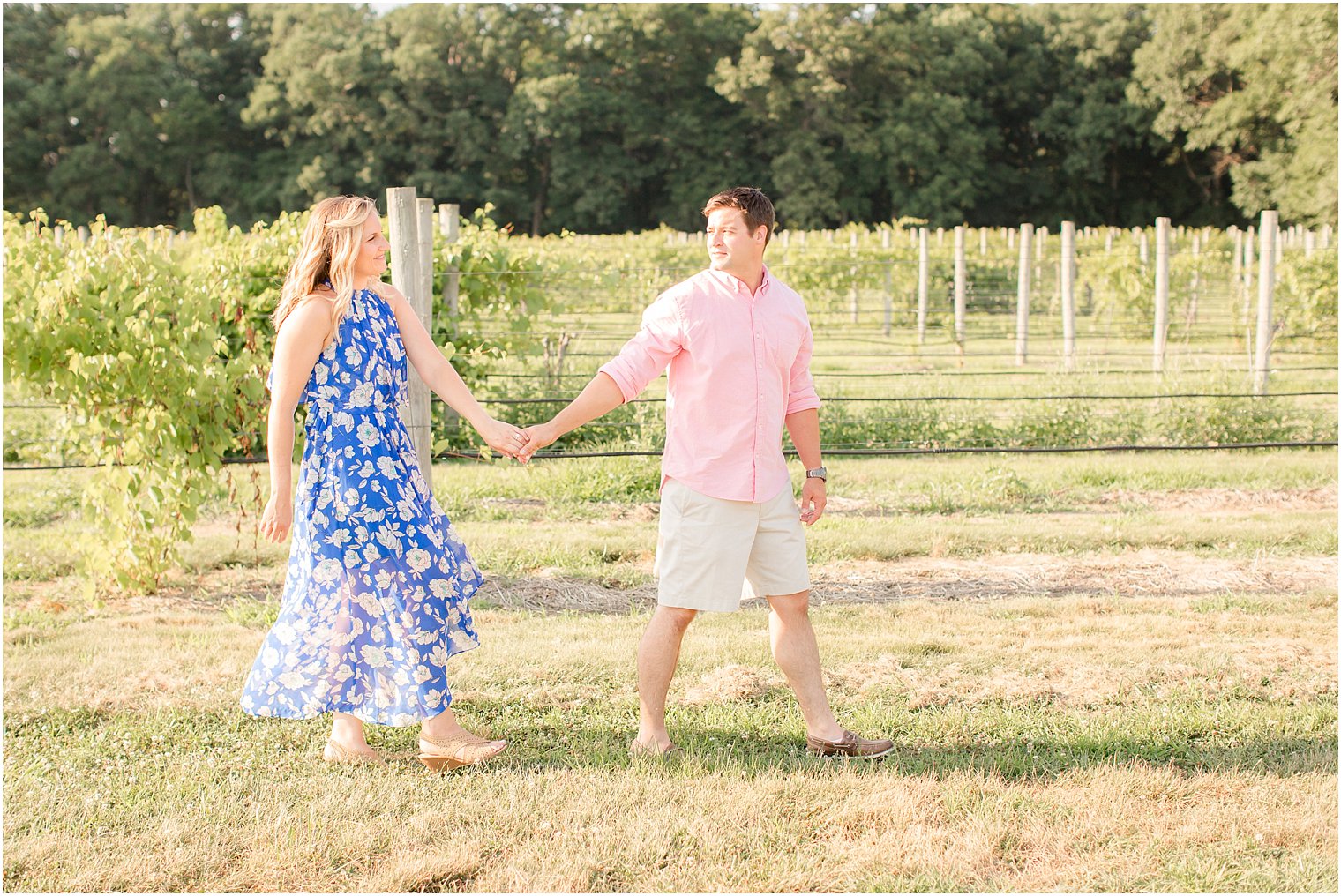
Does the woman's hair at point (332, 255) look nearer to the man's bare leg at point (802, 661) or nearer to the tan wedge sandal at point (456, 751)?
the tan wedge sandal at point (456, 751)

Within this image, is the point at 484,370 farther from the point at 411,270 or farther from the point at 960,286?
the point at 960,286

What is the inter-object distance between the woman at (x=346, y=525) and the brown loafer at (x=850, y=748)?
103 centimetres

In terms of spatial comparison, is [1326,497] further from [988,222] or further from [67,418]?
[988,222]

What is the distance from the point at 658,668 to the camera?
349 cm

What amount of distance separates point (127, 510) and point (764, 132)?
41.8 meters

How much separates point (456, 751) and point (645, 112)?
43.3 metres

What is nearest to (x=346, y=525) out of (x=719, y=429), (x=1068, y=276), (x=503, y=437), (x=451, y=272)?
(x=503, y=437)

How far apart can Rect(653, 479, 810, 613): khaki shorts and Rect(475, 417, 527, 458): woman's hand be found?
0.47 metres

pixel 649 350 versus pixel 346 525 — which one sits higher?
pixel 649 350

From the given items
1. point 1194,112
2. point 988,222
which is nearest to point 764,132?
point 988,222

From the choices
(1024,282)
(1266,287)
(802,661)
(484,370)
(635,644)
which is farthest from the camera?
(1024,282)

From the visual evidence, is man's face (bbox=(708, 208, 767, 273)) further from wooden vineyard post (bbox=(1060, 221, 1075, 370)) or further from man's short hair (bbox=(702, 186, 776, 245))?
wooden vineyard post (bbox=(1060, 221, 1075, 370))

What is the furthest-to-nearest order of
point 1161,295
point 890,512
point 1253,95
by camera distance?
point 1253,95 → point 1161,295 → point 890,512

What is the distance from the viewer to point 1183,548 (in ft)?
20.6
